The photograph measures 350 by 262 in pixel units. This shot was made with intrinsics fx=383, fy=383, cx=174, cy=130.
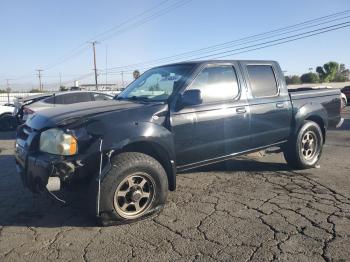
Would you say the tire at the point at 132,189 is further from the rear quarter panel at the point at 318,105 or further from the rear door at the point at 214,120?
the rear quarter panel at the point at 318,105

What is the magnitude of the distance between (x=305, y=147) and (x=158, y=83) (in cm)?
290

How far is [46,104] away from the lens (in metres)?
12.1

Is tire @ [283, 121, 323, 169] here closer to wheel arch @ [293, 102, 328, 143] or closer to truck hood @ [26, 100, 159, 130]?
wheel arch @ [293, 102, 328, 143]

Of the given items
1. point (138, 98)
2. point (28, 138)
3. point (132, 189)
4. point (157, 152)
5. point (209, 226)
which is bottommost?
point (209, 226)

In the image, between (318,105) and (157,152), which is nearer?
(157,152)

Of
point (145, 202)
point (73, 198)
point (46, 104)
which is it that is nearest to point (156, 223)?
point (145, 202)

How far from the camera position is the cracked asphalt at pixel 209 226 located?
3.51 m

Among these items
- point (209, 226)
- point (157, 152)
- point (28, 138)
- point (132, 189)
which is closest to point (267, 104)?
point (157, 152)

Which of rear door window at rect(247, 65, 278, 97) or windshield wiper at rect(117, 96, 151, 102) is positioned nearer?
windshield wiper at rect(117, 96, 151, 102)

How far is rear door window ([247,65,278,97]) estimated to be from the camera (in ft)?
18.6

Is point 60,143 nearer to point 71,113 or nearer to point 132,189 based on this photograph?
point 71,113

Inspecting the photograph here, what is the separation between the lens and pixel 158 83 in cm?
525

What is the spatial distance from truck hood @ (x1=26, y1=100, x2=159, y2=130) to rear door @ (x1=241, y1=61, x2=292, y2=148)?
177cm

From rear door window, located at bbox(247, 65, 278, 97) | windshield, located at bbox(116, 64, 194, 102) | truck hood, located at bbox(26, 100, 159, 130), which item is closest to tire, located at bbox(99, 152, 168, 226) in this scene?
truck hood, located at bbox(26, 100, 159, 130)
